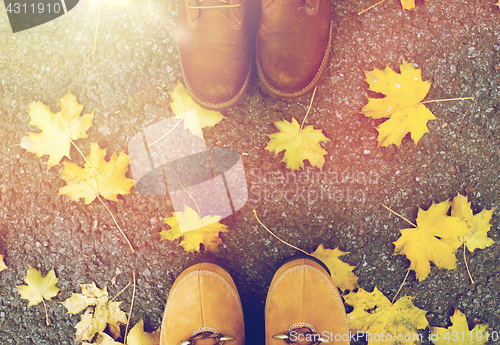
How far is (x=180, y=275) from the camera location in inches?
54.5

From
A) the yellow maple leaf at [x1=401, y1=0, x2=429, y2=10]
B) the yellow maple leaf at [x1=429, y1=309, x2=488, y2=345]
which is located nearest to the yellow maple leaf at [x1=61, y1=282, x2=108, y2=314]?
the yellow maple leaf at [x1=429, y1=309, x2=488, y2=345]

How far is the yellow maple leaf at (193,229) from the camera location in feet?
4.47

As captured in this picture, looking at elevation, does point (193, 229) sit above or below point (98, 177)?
below

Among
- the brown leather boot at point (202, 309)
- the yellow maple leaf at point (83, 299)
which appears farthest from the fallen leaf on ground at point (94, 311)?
the brown leather boot at point (202, 309)

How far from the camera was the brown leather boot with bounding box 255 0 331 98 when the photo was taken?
1.14 meters

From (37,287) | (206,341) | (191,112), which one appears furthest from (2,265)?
(191,112)

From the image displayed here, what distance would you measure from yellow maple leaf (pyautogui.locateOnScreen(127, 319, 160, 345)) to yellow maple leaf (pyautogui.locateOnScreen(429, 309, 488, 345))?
1.63 m

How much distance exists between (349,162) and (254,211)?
60cm

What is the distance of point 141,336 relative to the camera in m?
1.45

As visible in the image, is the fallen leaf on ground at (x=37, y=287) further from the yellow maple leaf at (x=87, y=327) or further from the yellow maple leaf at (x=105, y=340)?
the yellow maple leaf at (x=105, y=340)

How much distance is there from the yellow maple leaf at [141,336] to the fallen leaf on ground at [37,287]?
51 centimetres

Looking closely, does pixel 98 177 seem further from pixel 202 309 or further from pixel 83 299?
pixel 202 309

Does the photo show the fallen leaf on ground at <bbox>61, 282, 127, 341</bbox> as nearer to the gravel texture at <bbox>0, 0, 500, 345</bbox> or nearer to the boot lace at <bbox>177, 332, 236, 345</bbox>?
the gravel texture at <bbox>0, 0, 500, 345</bbox>

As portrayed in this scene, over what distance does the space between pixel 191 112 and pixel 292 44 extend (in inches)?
23.8
